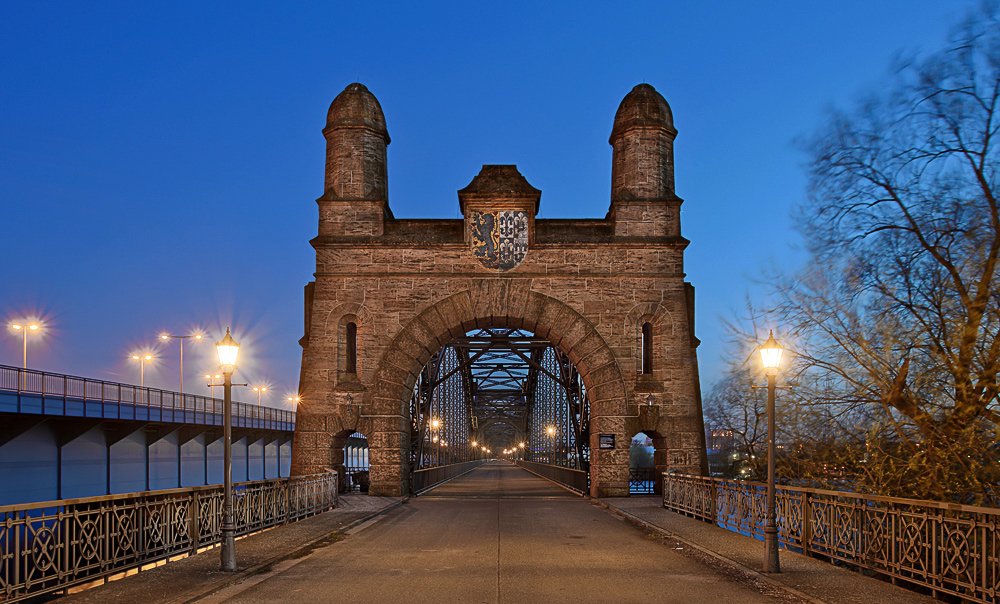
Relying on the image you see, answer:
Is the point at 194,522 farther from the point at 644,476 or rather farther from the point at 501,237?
the point at 644,476

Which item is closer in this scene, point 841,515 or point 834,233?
point 841,515

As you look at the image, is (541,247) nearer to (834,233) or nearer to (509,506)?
(509,506)

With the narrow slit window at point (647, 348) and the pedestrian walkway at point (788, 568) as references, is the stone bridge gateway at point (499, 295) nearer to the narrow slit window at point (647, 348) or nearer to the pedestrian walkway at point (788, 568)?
the narrow slit window at point (647, 348)

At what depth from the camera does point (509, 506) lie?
2569cm

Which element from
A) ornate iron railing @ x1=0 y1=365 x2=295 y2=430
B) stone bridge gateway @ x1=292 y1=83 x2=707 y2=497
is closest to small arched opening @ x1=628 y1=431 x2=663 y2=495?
stone bridge gateway @ x1=292 y1=83 x2=707 y2=497

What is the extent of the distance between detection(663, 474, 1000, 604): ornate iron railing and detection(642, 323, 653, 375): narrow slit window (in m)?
10.8

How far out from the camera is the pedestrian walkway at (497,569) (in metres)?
9.86

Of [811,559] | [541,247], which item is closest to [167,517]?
[811,559]

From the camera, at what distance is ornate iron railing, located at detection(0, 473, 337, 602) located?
901cm

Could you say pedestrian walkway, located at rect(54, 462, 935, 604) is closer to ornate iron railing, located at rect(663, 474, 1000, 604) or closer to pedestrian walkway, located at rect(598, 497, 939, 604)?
pedestrian walkway, located at rect(598, 497, 939, 604)

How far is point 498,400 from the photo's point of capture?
375 feet

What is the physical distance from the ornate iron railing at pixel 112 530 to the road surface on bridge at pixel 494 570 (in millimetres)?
A: 1813

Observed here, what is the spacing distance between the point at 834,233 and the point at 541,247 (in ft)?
46.6

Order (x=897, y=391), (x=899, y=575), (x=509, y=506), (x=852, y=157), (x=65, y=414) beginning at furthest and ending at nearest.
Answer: (x=65, y=414) → (x=509, y=506) → (x=852, y=157) → (x=897, y=391) → (x=899, y=575)
